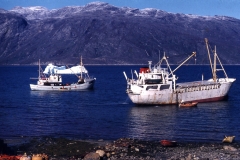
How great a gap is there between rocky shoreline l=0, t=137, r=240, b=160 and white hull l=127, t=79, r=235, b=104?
80.1 feet

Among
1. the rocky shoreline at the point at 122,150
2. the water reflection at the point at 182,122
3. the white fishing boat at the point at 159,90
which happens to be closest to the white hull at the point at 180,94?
the white fishing boat at the point at 159,90

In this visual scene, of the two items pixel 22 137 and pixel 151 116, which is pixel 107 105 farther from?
pixel 22 137

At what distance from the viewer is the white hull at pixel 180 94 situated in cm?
6062

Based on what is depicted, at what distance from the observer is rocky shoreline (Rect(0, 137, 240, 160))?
92.0 ft

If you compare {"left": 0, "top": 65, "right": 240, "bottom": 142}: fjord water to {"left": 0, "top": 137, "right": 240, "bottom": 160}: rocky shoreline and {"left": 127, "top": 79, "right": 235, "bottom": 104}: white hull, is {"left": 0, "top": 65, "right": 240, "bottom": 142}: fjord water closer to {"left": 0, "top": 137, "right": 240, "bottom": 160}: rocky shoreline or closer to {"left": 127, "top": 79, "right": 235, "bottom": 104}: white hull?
{"left": 127, "top": 79, "right": 235, "bottom": 104}: white hull

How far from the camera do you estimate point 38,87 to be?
318 ft

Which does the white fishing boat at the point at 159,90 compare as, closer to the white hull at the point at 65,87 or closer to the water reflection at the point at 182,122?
the water reflection at the point at 182,122

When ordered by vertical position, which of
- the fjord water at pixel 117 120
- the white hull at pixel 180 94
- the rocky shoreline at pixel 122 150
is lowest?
the fjord water at pixel 117 120

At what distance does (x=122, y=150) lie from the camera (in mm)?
30594

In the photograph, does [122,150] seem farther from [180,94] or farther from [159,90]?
[180,94]

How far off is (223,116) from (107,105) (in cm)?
1954

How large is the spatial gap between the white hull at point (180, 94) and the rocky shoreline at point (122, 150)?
24.4 m

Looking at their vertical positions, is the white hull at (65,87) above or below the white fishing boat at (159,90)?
below

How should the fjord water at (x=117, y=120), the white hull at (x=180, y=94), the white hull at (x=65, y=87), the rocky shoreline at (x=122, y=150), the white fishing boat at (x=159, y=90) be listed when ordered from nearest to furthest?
the rocky shoreline at (x=122, y=150), the fjord water at (x=117, y=120), the white fishing boat at (x=159, y=90), the white hull at (x=180, y=94), the white hull at (x=65, y=87)
